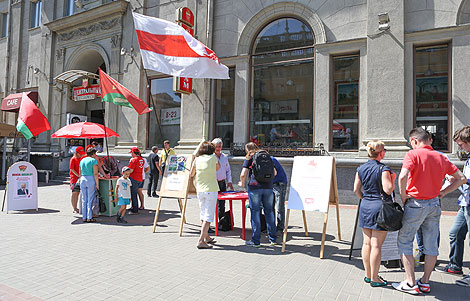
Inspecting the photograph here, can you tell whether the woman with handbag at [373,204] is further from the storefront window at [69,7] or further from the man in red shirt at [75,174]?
the storefront window at [69,7]

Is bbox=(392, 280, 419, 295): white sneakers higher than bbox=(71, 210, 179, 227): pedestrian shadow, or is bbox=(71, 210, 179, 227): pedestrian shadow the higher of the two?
bbox=(392, 280, 419, 295): white sneakers

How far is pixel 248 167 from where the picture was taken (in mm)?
6082

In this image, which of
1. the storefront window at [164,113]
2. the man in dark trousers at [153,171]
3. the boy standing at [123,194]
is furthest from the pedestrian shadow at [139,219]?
the storefront window at [164,113]

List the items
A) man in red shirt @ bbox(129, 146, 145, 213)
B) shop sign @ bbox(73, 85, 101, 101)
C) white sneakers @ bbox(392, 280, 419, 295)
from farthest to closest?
1. shop sign @ bbox(73, 85, 101, 101)
2. man in red shirt @ bbox(129, 146, 145, 213)
3. white sneakers @ bbox(392, 280, 419, 295)

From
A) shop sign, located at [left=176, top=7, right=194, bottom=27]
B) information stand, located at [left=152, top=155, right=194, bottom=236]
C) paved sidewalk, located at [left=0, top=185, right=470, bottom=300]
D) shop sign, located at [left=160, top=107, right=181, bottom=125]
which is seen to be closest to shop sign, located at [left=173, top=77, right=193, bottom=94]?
shop sign, located at [left=160, top=107, right=181, bottom=125]

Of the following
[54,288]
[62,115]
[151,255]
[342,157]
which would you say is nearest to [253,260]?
[151,255]

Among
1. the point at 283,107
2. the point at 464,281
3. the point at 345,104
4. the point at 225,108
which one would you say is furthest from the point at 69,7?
the point at 464,281

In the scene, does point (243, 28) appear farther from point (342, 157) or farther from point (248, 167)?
point (248, 167)

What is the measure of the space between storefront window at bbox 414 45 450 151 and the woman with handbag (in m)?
6.95

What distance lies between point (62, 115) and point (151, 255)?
16.0 meters

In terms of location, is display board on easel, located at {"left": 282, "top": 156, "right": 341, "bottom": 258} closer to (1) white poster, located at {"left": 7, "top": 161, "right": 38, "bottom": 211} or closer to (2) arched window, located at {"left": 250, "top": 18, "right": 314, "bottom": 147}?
(2) arched window, located at {"left": 250, "top": 18, "right": 314, "bottom": 147}

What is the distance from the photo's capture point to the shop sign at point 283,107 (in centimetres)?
1216

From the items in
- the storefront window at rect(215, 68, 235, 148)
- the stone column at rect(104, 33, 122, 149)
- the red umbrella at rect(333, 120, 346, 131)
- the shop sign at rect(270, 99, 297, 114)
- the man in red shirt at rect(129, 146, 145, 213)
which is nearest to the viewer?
the man in red shirt at rect(129, 146, 145, 213)

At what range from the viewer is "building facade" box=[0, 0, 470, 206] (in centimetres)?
1003
